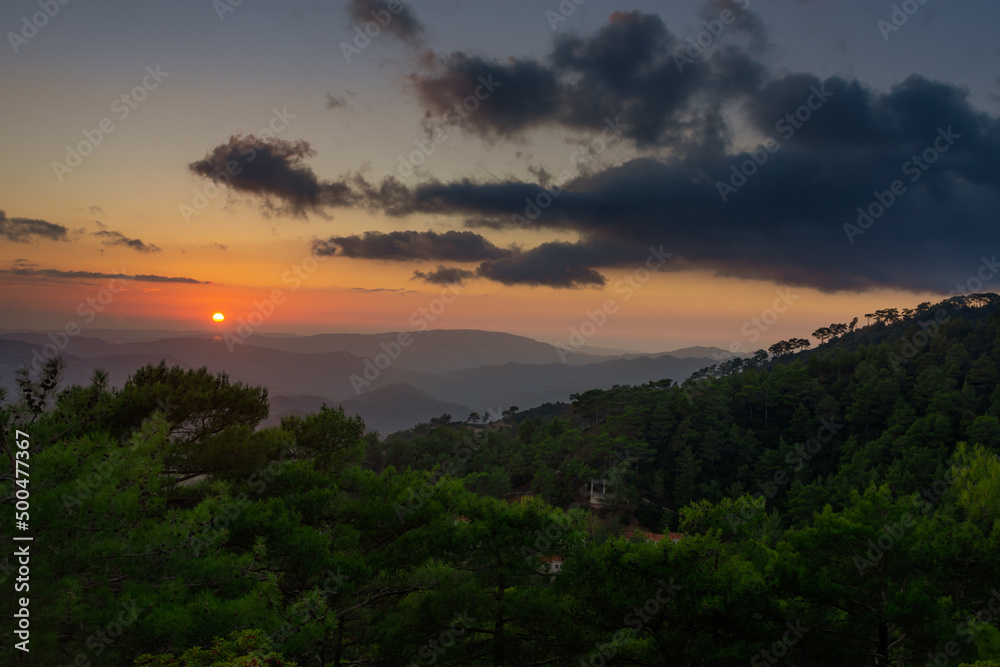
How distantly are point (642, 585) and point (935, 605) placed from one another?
5368 millimetres

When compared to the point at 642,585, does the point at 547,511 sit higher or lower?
higher

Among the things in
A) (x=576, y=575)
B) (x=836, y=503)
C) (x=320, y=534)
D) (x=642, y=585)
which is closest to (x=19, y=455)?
(x=320, y=534)

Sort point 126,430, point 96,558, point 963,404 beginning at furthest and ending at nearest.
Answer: point 963,404 < point 126,430 < point 96,558

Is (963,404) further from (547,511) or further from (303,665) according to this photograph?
(303,665)

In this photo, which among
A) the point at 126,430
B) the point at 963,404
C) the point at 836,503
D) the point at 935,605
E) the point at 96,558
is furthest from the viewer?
the point at 963,404

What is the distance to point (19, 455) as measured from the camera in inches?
328

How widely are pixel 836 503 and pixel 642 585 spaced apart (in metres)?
40.6

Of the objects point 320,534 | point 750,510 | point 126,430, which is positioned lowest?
point 320,534

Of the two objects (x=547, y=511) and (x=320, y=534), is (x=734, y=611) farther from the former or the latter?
(x=320, y=534)

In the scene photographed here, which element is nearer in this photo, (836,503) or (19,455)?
(19,455)
